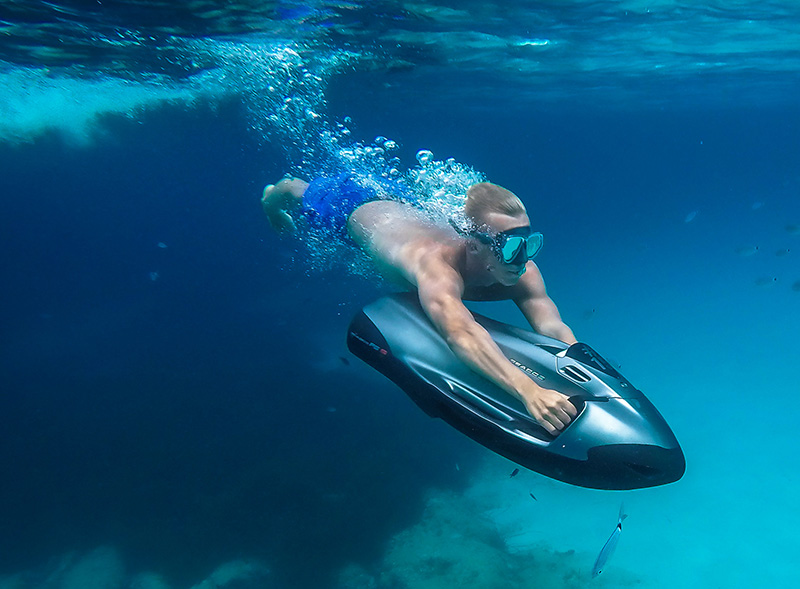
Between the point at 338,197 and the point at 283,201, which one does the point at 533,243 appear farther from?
the point at 283,201

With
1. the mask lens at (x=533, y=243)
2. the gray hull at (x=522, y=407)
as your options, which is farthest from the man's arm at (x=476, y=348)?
the mask lens at (x=533, y=243)

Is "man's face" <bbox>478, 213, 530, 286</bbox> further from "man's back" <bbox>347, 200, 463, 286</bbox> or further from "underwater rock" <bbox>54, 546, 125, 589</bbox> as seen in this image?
"underwater rock" <bbox>54, 546, 125, 589</bbox>

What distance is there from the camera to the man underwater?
3.68m

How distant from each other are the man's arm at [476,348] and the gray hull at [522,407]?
0.62 ft

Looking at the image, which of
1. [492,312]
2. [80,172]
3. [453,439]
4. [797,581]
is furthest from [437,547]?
[80,172]

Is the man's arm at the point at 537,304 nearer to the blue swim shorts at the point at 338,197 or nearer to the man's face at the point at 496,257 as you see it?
the man's face at the point at 496,257

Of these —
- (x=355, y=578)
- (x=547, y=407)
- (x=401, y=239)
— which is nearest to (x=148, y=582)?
(x=355, y=578)

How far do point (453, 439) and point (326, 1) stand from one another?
11.4 meters

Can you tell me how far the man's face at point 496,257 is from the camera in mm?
4250

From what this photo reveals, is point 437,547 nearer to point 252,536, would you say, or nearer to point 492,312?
point 252,536

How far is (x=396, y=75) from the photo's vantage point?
21234 millimetres

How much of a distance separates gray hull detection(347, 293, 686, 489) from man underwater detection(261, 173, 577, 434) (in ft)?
0.67

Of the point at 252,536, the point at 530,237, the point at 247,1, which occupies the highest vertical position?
the point at 247,1

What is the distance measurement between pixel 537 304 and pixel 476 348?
175 centimetres
